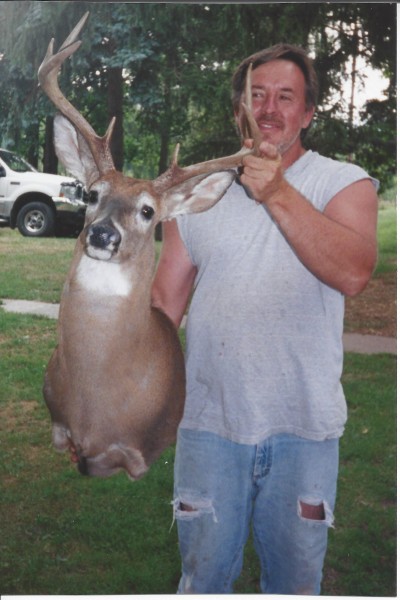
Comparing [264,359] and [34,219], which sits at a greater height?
[34,219]

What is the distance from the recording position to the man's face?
5.15 feet

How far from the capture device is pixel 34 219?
1.87 m

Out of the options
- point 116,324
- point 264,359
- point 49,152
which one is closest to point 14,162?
point 49,152

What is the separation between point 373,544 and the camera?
76.7 inches

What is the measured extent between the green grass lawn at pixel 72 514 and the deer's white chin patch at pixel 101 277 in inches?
13.6

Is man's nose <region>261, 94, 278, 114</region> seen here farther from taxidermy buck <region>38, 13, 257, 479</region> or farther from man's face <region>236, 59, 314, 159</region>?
taxidermy buck <region>38, 13, 257, 479</region>

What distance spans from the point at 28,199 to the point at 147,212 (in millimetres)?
552

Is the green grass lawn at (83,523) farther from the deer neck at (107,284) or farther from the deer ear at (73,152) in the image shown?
the deer ear at (73,152)

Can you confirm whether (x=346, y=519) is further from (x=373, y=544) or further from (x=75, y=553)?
(x=75, y=553)

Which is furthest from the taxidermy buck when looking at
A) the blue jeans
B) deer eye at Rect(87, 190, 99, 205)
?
the blue jeans

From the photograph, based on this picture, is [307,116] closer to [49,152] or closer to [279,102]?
[279,102]

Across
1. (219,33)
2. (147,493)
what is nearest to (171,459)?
(147,493)

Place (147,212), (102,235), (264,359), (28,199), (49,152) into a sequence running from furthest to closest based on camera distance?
(28,199), (49,152), (264,359), (147,212), (102,235)

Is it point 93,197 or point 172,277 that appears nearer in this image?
point 93,197
